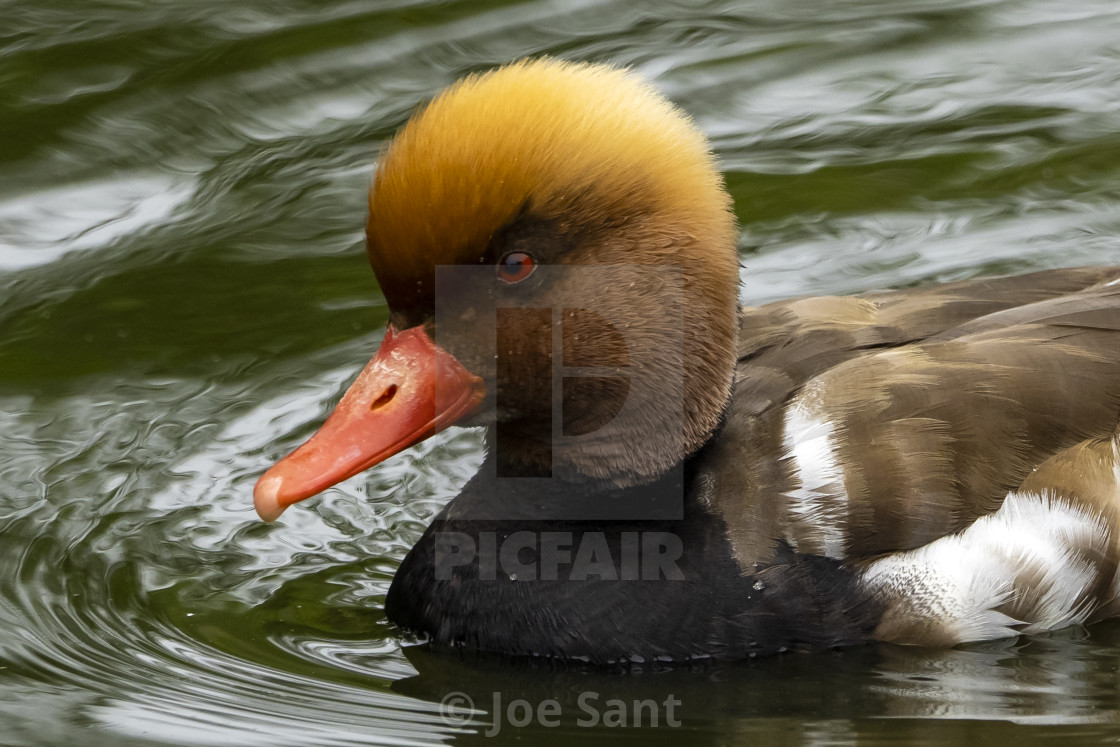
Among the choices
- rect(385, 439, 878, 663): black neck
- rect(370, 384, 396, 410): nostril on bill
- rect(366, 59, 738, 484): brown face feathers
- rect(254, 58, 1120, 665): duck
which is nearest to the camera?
rect(366, 59, 738, 484): brown face feathers

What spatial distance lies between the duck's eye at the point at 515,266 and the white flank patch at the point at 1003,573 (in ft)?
3.63

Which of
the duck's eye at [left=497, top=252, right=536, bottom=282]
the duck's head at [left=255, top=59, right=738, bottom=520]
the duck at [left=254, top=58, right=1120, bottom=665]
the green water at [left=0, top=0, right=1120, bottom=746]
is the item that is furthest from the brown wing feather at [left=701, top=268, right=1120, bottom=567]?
the duck's eye at [left=497, top=252, right=536, bottom=282]

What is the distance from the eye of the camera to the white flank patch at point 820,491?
3.97m

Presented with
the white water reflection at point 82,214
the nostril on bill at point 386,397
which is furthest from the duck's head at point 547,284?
the white water reflection at point 82,214

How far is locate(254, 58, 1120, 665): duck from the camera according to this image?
3.72 metres

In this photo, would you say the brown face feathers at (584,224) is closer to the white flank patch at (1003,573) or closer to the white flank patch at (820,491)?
the white flank patch at (820,491)

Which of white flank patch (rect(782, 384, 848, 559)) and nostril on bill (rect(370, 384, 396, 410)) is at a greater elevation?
nostril on bill (rect(370, 384, 396, 410))

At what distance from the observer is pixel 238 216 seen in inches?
245

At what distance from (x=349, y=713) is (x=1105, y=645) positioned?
74.2 inches

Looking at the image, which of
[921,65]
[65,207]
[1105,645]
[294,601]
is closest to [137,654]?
[294,601]

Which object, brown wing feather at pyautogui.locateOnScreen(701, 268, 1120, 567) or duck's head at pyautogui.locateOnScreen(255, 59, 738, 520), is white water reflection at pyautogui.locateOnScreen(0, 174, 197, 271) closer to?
duck's head at pyautogui.locateOnScreen(255, 59, 738, 520)

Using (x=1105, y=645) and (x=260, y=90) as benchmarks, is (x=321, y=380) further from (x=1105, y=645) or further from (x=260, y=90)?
(x=1105, y=645)

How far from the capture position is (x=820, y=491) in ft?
13.1

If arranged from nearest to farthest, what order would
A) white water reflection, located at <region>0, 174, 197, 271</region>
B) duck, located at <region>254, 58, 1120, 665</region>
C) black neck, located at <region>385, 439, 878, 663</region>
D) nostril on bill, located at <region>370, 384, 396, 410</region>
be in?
1. duck, located at <region>254, 58, 1120, 665</region>
2. nostril on bill, located at <region>370, 384, 396, 410</region>
3. black neck, located at <region>385, 439, 878, 663</region>
4. white water reflection, located at <region>0, 174, 197, 271</region>
